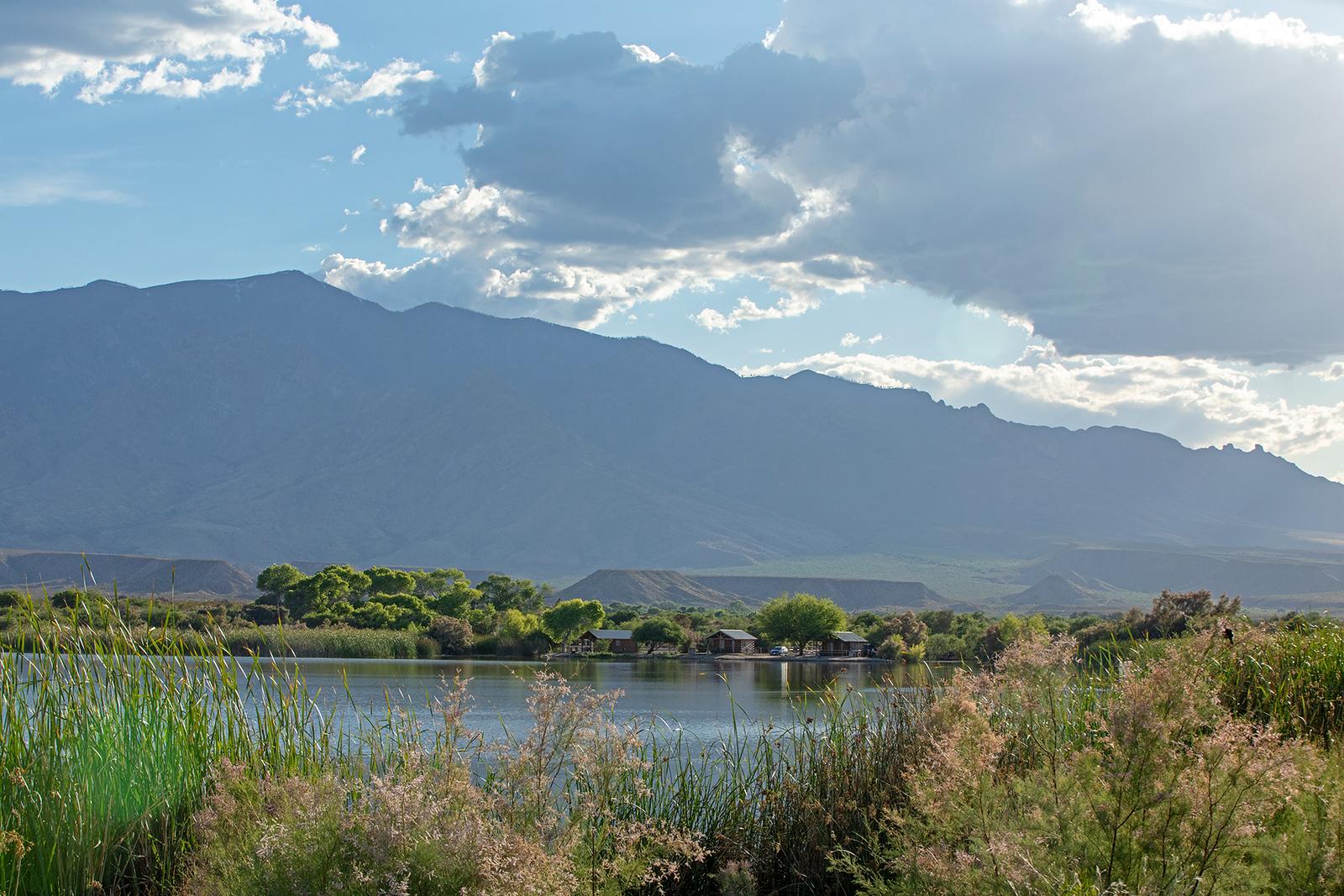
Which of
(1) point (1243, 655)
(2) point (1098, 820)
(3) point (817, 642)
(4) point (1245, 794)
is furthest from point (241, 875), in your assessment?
(3) point (817, 642)

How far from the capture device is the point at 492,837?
567cm

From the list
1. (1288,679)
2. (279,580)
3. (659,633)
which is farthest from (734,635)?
(1288,679)

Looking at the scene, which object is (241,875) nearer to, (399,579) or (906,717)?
(906,717)

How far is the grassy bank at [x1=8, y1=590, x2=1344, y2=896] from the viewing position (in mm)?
5414

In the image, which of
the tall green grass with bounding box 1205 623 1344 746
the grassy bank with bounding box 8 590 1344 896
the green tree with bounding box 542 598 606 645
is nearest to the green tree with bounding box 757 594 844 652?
the green tree with bounding box 542 598 606 645

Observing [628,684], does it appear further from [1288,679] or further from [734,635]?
[1288,679]

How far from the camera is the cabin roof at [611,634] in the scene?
93.6m

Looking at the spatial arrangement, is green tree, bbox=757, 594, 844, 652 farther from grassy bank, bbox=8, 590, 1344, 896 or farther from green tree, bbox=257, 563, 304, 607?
grassy bank, bbox=8, 590, 1344, 896

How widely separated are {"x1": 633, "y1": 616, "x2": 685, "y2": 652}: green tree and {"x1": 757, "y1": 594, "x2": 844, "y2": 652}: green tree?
295 inches

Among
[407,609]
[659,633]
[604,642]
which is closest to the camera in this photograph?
[604,642]

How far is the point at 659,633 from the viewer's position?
97250 mm

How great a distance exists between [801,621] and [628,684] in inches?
1723

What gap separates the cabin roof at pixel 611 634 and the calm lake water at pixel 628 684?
18.3ft

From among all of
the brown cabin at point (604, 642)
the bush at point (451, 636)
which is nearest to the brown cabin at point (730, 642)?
the brown cabin at point (604, 642)
